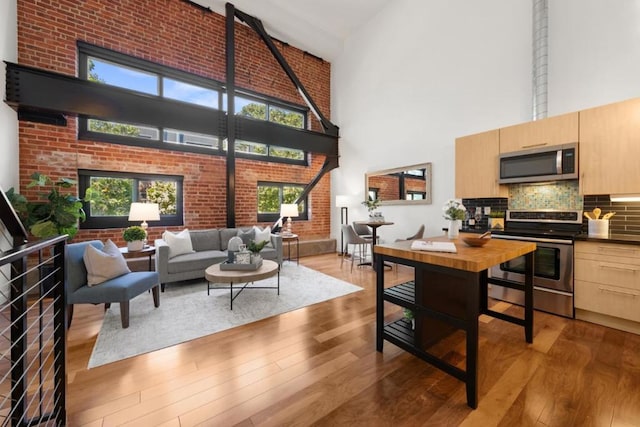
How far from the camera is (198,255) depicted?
402 cm

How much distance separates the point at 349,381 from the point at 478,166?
10.7 feet

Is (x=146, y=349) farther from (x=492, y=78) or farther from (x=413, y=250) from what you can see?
(x=492, y=78)

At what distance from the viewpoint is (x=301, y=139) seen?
5.81m

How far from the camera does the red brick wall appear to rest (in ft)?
12.1

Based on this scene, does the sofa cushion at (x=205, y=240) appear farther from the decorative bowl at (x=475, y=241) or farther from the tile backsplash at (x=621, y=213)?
the tile backsplash at (x=621, y=213)

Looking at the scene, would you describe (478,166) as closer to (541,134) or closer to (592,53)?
(541,134)

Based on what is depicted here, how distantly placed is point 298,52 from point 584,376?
732 centimetres

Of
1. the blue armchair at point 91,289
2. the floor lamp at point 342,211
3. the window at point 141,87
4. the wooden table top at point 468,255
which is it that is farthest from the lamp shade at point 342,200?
the blue armchair at point 91,289

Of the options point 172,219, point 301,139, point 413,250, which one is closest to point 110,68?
point 172,219

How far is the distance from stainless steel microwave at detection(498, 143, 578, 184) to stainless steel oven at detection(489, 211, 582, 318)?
1.95 ft

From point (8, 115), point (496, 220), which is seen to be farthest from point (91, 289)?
A: point (496, 220)

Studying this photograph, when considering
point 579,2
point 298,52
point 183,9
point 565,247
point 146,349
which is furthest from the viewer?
point 298,52

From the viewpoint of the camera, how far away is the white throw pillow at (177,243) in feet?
13.0

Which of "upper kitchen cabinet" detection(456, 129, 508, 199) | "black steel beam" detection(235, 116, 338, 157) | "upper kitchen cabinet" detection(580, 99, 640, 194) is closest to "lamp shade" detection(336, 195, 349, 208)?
"black steel beam" detection(235, 116, 338, 157)
